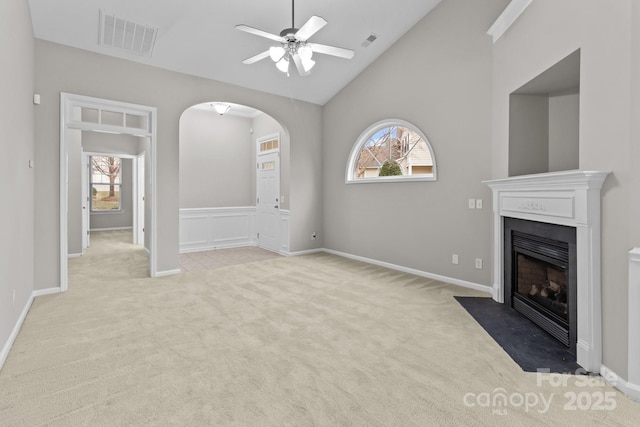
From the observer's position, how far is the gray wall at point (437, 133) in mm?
3871

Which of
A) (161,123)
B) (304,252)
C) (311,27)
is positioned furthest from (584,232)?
(161,123)

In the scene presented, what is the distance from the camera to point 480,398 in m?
1.84

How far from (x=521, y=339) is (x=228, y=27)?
4772mm

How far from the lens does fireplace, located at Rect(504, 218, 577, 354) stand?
2393 mm

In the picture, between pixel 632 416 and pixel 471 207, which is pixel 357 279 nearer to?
pixel 471 207

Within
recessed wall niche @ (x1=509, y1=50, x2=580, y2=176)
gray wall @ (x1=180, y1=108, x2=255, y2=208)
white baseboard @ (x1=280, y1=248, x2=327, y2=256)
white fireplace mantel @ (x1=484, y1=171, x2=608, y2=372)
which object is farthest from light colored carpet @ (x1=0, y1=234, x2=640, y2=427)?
gray wall @ (x1=180, y1=108, x2=255, y2=208)

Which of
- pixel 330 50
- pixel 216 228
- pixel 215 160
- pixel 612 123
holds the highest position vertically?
pixel 330 50

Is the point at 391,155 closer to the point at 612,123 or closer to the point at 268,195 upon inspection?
the point at 268,195

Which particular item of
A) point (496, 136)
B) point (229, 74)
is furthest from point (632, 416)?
point (229, 74)

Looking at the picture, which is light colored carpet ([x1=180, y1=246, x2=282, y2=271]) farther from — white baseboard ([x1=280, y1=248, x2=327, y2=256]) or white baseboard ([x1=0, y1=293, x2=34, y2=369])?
white baseboard ([x1=0, y1=293, x2=34, y2=369])

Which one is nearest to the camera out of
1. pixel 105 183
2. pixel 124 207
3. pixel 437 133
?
pixel 437 133

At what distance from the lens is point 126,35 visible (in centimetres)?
385

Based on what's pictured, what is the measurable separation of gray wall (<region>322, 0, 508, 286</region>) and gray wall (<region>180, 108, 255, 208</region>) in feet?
10.3

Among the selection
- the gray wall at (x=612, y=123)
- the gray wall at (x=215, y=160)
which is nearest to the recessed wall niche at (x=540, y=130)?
the gray wall at (x=612, y=123)
